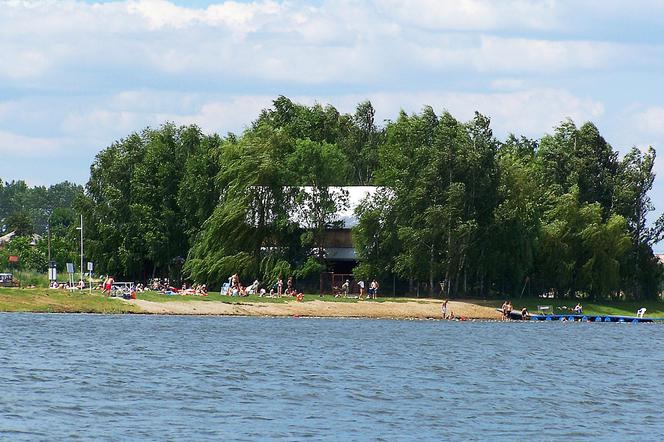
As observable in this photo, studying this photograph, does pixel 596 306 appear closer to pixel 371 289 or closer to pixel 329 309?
pixel 371 289

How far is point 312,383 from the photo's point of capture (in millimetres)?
46938

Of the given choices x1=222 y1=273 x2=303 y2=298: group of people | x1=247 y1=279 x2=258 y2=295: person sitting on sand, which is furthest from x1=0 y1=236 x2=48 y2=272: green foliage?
x1=247 y1=279 x2=258 y2=295: person sitting on sand

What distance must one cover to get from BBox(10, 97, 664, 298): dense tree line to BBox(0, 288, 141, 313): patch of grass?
45.3 ft

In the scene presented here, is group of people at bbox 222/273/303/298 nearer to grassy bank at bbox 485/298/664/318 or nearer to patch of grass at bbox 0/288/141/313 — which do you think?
patch of grass at bbox 0/288/141/313

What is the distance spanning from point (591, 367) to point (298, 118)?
67.7 meters

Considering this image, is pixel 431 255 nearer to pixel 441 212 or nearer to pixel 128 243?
pixel 441 212

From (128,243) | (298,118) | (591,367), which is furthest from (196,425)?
(298,118)

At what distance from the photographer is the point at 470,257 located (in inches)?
3910

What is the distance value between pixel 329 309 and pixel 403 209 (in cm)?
1076

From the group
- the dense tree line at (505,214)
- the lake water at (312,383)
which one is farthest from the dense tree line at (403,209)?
the lake water at (312,383)

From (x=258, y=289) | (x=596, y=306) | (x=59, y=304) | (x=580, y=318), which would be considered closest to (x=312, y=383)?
(x=59, y=304)

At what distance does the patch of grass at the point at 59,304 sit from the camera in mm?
83938

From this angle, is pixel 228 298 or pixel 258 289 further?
pixel 258 289

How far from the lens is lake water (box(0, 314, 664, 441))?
119ft
